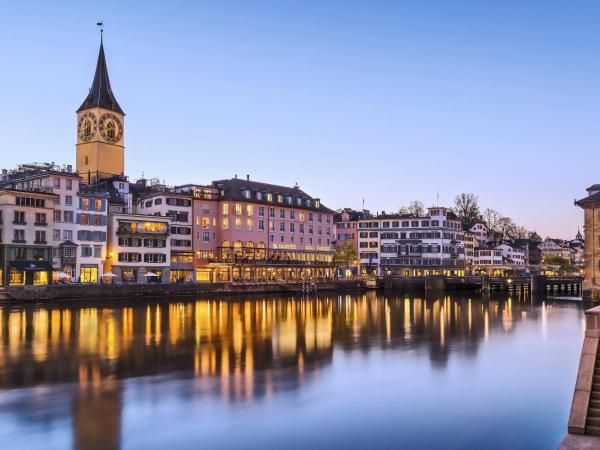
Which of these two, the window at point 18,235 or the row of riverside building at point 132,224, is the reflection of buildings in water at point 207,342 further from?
the row of riverside building at point 132,224

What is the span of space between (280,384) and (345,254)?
353 feet

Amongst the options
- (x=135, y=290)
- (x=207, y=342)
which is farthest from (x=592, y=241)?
(x=207, y=342)

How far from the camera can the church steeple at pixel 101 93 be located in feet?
420

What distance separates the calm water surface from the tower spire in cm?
8250

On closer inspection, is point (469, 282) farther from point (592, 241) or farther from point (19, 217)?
point (19, 217)

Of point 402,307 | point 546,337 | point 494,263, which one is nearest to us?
point 546,337

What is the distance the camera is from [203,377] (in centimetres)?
2884

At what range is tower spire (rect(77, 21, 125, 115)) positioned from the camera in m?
128

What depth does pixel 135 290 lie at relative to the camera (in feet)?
282

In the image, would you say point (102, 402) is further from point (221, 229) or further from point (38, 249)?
point (221, 229)

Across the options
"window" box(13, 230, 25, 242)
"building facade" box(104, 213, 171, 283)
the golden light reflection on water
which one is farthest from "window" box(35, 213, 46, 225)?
the golden light reflection on water

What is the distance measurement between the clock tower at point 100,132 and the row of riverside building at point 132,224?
0.21 meters

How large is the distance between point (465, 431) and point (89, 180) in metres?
112

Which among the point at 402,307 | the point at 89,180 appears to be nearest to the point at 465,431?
the point at 402,307
